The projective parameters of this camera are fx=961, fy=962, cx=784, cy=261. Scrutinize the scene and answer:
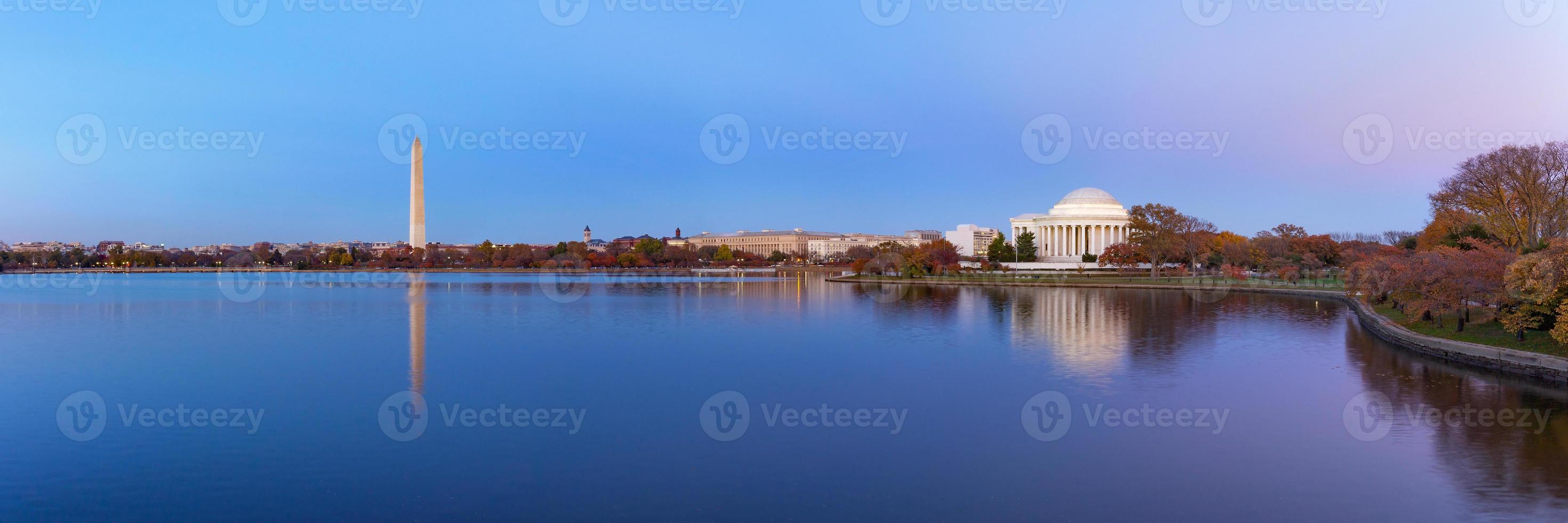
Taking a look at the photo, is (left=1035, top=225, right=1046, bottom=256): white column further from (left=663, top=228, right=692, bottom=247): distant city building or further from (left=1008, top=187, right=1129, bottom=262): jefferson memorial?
(left=663, top=228, right=692, bottom=247): distant city building

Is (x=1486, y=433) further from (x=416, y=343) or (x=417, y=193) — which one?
(x=417, y=193)

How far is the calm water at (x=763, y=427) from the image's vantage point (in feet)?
26.1

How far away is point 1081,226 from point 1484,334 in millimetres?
53696

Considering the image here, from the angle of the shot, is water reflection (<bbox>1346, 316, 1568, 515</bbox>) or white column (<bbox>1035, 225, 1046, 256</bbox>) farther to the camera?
white column (<bbox>1035, 225, 1046, 256</bbox>)

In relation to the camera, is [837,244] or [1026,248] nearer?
[1026,248]

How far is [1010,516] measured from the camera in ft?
24.8

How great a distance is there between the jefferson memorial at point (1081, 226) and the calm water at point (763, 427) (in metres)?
48.4

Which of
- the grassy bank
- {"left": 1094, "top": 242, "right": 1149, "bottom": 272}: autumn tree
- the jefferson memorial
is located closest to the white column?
the jefferson memorial

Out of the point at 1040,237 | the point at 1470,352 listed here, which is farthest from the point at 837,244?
the point at 1470,352

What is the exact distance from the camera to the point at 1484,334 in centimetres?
1792

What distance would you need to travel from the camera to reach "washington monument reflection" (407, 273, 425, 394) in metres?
14.4

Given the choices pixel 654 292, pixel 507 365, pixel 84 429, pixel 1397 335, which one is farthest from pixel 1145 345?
pixel 654 292

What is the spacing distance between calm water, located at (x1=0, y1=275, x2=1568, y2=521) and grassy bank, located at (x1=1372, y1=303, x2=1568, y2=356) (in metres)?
0.94

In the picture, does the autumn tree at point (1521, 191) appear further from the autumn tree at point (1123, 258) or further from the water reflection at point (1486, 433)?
the autumn tree at point (1123, 258)
